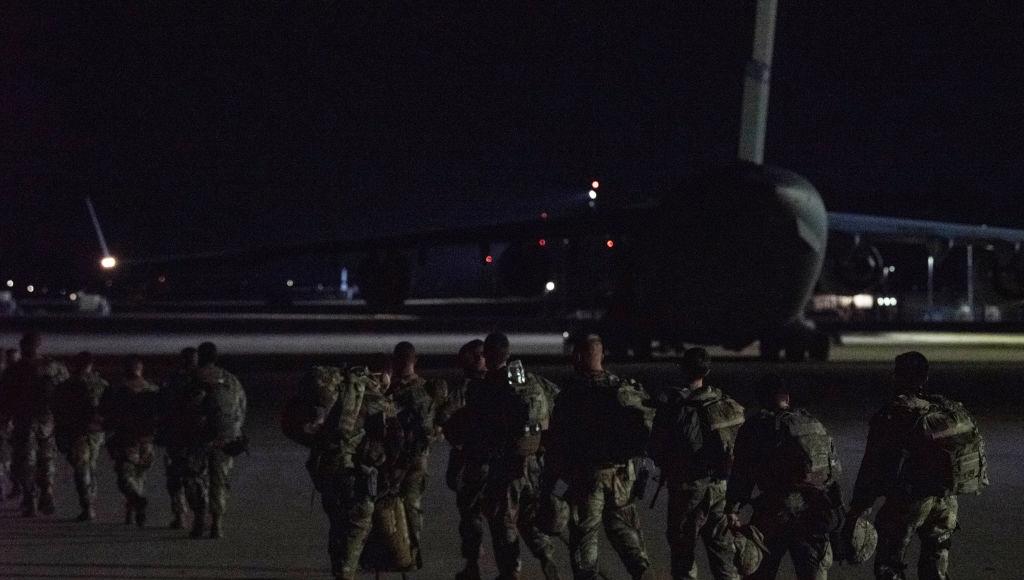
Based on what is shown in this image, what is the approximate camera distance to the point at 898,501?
7.28 metres

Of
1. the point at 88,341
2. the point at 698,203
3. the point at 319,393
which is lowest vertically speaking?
the point at 88,341

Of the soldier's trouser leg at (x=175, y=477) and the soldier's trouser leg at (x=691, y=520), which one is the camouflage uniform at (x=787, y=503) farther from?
the soldier's trouser leg at (x=175, y=477)

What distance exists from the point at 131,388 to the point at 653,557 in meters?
4.23

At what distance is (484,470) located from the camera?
828 centimetres

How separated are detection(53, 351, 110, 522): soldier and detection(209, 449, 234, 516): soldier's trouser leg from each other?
4.41 ft

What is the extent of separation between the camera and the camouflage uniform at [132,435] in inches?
409

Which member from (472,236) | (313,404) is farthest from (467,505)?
(472,236)

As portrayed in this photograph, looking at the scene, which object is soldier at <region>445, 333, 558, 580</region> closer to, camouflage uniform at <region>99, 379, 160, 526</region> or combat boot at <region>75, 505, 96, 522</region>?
camouflage uniform at <region>99, 379, 160, 526</region>

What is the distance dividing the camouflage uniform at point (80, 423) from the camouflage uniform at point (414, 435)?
313cm

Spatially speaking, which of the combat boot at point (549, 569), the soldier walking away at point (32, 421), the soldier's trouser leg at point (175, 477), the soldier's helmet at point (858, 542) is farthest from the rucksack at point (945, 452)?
the soldier walking away at point (32, 421)

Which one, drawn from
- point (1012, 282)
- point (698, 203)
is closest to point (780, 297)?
point (698, 203)

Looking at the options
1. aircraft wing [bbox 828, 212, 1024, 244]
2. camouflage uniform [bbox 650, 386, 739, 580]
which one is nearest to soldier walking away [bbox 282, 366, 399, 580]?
camouflage uniform [bbox 650, 386, 739, 580]

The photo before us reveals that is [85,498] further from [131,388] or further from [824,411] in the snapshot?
[824,411]

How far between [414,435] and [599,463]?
1376mm
